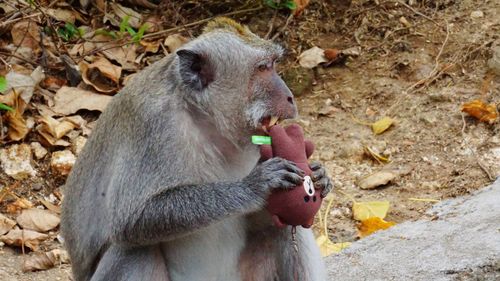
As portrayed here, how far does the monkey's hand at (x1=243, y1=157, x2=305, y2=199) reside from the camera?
4414 millimetres

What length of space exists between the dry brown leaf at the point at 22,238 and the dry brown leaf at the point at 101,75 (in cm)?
171

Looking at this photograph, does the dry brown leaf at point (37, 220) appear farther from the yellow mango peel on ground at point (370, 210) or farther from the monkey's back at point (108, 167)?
the yellow mango peel on ground at point (370, 210)

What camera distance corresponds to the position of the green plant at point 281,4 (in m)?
9.16

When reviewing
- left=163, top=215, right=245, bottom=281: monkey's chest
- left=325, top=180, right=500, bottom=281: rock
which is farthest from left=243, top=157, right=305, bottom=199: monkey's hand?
left=325, top=180, right=500, bottom=281: rock

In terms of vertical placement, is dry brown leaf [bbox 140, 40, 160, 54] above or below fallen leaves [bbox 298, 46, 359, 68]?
above

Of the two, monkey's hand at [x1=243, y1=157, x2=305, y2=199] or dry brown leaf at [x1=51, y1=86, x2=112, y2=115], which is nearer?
monkey's hand at [x1=243, y1=157, x2=305, y2=199]

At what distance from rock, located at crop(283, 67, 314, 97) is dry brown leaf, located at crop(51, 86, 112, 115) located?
1709 millimetres

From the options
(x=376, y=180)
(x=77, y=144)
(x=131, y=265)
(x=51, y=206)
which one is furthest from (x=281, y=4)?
(x=131, y=265)

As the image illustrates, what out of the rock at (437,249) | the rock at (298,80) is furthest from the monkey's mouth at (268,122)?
the rock at (298,80)

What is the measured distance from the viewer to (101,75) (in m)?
8.37

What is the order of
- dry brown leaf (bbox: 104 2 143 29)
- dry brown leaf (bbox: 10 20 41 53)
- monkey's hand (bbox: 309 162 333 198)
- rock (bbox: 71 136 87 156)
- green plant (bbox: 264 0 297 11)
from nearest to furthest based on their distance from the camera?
monkey's hand (bbox: 309 162 333 198)
rock (bbox: 71 136 87 156)
dry brown leaf (bbox: 10 20 41 53)
dry brown leaf (bbox: 104 2 143 29)
green plant (bbox: 264 0 297 11)

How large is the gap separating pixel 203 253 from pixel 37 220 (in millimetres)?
2649

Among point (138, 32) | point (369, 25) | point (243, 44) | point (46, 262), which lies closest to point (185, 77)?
point (243, 44)

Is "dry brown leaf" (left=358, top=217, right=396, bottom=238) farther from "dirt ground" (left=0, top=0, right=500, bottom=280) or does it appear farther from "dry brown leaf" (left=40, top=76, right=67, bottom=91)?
"dry brown leaf" (left=40, top=76, right=67, bottom=91)
